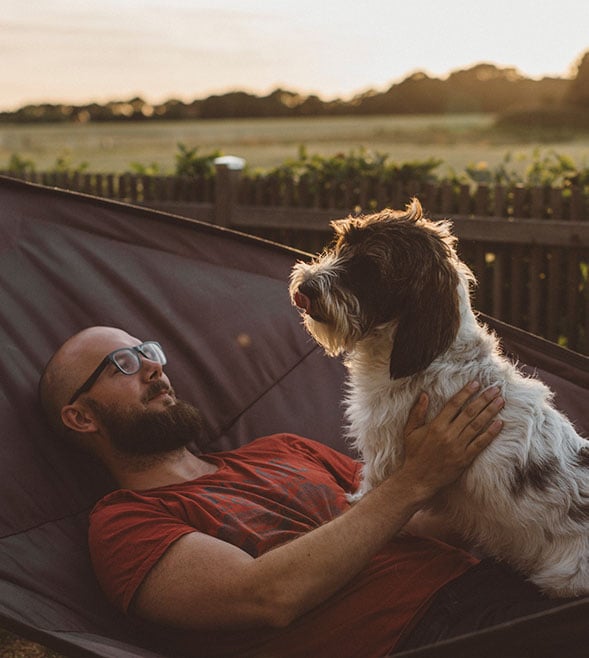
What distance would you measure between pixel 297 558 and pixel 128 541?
545 mm

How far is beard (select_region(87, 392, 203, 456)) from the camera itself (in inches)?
123

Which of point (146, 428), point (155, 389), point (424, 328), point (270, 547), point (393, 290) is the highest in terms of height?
point (393, 290)

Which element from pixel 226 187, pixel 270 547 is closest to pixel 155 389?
pixel 270 547

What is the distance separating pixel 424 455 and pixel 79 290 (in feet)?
6.24

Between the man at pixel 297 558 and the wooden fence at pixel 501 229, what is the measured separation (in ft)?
14.4

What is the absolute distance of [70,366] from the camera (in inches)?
128

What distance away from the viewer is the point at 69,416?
3.17 metres

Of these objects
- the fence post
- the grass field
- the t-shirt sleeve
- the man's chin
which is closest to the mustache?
the man's chin

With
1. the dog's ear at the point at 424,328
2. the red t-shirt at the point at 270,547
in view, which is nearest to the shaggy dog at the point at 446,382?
the dog's ear at the point at 424,328

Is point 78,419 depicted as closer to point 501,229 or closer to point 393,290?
point 393,290

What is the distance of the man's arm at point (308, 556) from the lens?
2467 mm

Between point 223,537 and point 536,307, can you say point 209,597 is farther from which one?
point 536,307

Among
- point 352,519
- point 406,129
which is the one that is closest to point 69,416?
point 352,519

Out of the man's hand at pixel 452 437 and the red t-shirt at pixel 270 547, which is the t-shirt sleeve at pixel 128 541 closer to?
the red t-shirt at pixel 270 547
